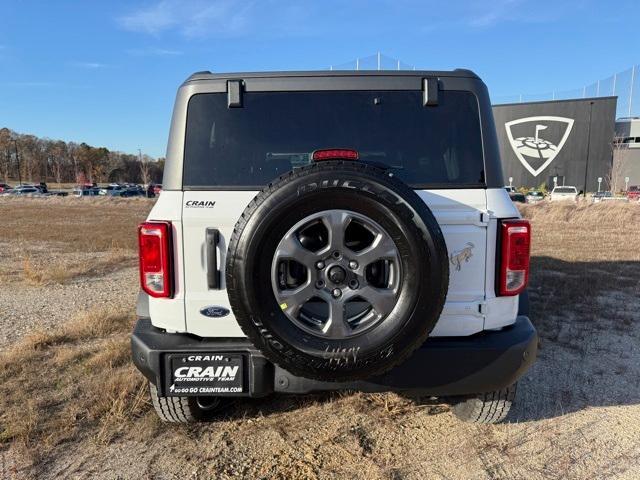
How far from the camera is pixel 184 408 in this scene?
289 centimetres

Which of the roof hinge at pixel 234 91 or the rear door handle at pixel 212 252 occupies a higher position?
the roof hinge at pixel 234 91

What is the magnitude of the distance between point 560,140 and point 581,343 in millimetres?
60605

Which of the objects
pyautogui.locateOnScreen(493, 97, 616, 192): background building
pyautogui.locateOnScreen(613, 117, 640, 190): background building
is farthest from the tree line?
pyautogui.locateOnScreen(613, 117, 640, 190): background building

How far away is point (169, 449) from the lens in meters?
2.79

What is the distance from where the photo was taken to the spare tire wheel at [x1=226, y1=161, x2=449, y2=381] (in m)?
2.18

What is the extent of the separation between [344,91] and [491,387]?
1.83 meters

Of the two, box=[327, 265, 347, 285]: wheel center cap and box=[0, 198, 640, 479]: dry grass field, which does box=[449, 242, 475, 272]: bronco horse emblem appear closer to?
box=[327, 265, 347, 285]: wheel center cap

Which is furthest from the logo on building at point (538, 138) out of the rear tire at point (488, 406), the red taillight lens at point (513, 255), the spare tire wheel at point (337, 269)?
the spare tire wheel at point (337, 269)

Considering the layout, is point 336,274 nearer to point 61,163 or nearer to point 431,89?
point 431,89

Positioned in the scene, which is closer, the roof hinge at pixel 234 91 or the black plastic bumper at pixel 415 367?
the black plastic bumper at pixel 415 367

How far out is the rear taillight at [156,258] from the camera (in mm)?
2471

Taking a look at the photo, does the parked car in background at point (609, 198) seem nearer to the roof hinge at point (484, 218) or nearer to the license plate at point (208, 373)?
the roof hinge at point (484, 218)

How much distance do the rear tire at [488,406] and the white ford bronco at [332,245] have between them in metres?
0.03

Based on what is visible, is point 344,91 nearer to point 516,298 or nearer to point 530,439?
point 516,298
